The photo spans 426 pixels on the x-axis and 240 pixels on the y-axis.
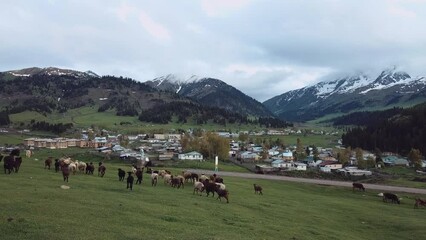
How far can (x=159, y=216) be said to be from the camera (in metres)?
27.5

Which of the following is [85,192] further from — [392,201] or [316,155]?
[316,155]

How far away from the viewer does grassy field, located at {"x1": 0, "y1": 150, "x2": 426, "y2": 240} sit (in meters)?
22.2

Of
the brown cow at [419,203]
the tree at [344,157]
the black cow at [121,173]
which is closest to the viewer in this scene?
the black cow at [121,173]

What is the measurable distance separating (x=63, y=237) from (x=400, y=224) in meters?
33.7

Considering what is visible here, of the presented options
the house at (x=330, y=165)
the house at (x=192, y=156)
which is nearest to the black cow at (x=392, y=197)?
the house at (x=192, y=156)

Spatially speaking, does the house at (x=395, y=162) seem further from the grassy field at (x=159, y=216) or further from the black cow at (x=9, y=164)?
the black cow at (x=9, y=164)

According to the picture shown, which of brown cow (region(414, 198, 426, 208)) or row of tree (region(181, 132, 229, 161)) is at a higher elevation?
row of tree (region(181, 132, 229, 161))

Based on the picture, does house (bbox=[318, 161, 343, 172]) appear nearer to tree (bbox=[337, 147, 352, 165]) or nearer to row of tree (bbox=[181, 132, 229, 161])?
tree (bbox=[337, 147, 352, 165])

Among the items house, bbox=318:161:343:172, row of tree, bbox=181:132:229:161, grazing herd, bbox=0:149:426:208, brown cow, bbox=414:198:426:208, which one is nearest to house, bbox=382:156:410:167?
house, bbox=318:161:343:172

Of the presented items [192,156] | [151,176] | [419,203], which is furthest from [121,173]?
[192,156]

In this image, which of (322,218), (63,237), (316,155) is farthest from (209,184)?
(316,155)

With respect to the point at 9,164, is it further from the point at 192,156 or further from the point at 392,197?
the point at 192,156

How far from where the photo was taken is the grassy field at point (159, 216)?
2222 centimetres

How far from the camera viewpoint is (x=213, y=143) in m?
162
